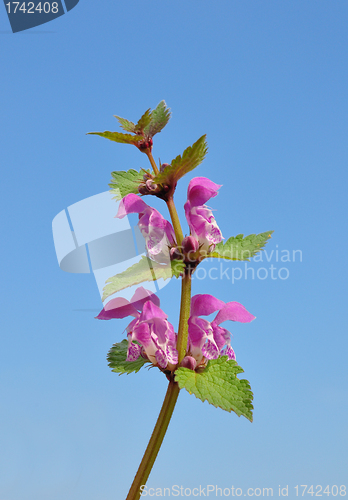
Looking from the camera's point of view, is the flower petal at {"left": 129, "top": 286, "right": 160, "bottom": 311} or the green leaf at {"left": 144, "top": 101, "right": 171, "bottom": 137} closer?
the green leaf at {"left": 144, "top": 101, "right": 171, "bottom": 137}

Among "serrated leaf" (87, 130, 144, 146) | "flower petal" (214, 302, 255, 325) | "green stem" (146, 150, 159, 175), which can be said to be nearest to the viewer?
"serrated leaf" (87, 130, 144, 146)

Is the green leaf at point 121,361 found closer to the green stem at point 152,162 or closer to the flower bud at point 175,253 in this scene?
the flower bud at point 175,253

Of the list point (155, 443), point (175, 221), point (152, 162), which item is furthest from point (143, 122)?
point (155, 443)

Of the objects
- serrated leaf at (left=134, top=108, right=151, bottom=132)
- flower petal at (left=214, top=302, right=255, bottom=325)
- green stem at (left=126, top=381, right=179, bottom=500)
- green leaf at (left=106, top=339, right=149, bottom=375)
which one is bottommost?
green stem at (left=126, top=381, right=179, bottom=500)

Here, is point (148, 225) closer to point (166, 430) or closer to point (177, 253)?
point (177, 253)

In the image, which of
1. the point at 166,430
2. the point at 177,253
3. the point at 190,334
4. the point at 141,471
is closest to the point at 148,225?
the point at 177,253

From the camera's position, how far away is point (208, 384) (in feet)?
6.91

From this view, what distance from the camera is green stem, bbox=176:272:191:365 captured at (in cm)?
223

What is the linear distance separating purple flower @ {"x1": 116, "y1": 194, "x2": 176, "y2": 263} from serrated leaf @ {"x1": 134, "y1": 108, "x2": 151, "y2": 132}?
388 mm

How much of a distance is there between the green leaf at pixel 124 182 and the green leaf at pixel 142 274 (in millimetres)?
432

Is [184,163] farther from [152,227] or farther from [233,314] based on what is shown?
[233,314]

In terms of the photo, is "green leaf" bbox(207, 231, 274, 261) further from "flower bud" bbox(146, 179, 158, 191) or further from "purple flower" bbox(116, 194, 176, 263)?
"flower bud" bbox(146, 179, 158, 191)

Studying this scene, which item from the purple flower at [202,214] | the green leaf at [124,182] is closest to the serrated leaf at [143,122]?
the green leaf at [124,182]

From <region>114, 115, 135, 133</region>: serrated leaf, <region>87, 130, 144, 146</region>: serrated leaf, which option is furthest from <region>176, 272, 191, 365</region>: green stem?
<region>114, 115, 135, 133</region>: serrated leaf
